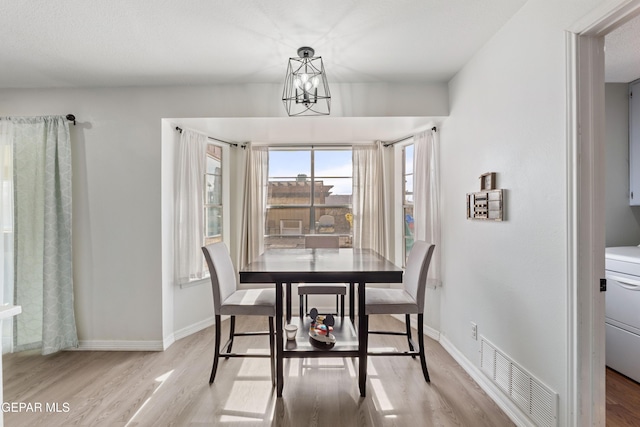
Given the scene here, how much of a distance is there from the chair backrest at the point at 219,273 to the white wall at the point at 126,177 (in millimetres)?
705

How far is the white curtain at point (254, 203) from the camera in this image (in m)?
3.94

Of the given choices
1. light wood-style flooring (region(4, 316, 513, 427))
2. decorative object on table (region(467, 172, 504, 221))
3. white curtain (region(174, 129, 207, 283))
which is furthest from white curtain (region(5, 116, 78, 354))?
decorative object on table (region(467, 172, 504, 221))

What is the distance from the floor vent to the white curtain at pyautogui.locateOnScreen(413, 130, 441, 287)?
3.12 feet

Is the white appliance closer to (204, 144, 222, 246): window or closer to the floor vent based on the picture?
the floor vent

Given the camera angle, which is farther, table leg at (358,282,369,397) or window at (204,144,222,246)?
window at (204,144,222,246)

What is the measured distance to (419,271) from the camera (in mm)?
2414

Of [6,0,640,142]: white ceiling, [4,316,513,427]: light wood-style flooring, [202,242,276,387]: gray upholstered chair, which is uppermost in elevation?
[6,0,640,142]: white ceiling

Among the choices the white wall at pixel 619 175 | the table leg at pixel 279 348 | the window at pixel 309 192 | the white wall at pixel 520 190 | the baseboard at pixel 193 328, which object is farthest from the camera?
the window at pixel 309 192

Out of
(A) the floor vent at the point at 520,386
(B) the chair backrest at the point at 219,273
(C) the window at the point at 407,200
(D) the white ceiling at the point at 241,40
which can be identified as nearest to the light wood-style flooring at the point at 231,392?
(A) the floor vent at the point at 520,386

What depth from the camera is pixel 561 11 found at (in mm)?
1556

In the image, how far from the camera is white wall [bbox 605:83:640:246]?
9.09 feet
